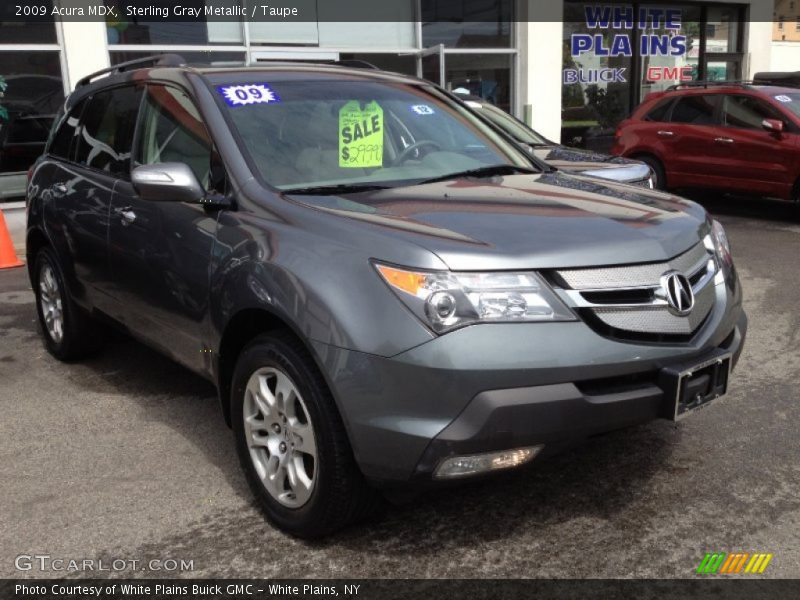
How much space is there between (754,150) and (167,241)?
8.87 meters

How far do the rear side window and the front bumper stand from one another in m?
9.91

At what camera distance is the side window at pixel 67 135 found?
4990 millimetres

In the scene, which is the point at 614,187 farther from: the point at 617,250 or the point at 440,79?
the point at 440,79

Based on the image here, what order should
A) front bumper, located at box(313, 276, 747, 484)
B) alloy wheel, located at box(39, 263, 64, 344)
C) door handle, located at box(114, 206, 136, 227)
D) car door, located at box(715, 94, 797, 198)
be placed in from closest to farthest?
front bumper, located at box(313, 276, 747, 484) → door handle, located at box(114, 206, 136, 227) → alloy wheel, located at box(39, 263, 64, 344) → car door, located at box(715, 94, 797, 198)

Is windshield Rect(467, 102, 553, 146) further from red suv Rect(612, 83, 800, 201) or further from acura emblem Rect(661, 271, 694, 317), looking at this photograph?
acura emblem Rect(661, 271, 694, 317)

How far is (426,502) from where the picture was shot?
3.28m

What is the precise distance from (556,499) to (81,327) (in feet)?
10.4

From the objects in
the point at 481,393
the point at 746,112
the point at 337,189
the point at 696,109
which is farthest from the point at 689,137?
the point at 481,393

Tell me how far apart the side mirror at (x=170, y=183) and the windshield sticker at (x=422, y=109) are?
1.23 metres

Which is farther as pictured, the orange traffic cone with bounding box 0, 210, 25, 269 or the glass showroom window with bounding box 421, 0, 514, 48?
the glass showroom window with bounding box 421, 0, 514, 48

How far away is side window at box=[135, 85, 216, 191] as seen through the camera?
139 inches

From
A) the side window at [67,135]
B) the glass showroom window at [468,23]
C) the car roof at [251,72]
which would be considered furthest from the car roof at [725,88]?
the side window at [67,135]

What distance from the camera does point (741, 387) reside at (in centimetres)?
446

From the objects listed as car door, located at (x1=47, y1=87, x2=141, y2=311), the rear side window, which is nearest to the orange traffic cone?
car door, located at (x1=47, y1=87, x2=141, y2=311)
